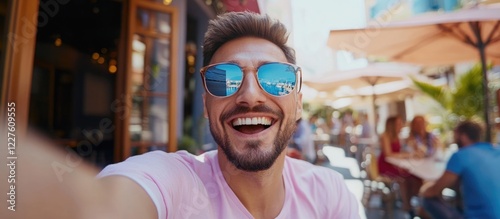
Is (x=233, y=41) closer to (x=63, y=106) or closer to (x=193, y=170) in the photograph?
(x=193, y=170)

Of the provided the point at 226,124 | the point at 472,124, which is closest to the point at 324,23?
the point at 472,124

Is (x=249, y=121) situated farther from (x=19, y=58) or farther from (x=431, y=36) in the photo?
(x=431, y=36)

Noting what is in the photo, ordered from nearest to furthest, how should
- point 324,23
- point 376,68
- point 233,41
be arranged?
point 233,41, point 324,23, point 376,68

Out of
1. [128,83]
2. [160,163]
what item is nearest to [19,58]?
[128,83]

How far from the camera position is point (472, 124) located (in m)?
2.65

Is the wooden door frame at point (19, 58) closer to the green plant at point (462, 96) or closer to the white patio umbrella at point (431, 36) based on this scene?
the white patio umbrella at point (431, 36)

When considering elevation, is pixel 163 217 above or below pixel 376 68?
below

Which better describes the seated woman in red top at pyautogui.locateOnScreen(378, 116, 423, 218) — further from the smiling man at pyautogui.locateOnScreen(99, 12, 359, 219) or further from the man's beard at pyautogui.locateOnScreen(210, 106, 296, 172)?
the man's beard at pyautogui.locateOnScreen(210, 106, 296, 172)

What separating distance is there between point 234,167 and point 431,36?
331cm

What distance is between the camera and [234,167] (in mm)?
1058

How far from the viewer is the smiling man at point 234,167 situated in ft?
2.76

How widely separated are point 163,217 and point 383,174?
3870 mm

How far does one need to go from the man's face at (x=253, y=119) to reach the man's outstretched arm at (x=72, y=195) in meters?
0.33

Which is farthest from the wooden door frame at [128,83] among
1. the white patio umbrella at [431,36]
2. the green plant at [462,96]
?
the green plant at [462,96]
